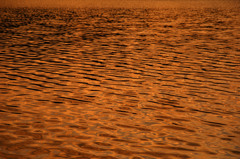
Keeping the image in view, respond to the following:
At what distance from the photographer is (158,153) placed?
11.2 m

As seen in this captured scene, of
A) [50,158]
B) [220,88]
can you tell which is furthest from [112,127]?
[220,88]

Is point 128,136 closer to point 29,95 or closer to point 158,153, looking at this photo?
point 158,153

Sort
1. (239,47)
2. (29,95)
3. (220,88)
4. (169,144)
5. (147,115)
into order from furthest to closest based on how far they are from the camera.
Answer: (239,47), (220,88), (29,95), (147,115), (169,144)

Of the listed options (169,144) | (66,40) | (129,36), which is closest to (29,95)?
(169,144)

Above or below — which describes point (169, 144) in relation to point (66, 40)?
below

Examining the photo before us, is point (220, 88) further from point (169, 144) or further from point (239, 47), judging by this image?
point (239, 47)

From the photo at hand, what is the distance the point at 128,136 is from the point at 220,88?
28.3 ft

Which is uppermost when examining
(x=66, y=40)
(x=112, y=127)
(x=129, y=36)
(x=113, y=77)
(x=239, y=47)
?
(x=129, y=36)

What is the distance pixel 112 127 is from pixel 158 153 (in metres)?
2.77

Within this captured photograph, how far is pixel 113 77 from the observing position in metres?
21.9

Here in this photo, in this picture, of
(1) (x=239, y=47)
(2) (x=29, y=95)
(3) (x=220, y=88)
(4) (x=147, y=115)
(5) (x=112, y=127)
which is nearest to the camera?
(5) (x=112, y=127)

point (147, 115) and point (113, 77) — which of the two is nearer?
point (147, 115)

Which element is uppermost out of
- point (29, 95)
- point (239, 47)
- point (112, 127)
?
point (239, 47)

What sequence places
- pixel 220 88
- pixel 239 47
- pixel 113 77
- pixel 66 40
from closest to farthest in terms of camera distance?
1. pixel 220 88
2. pixel 113 77
3. pixel 239 47
4. pixel 66 40
